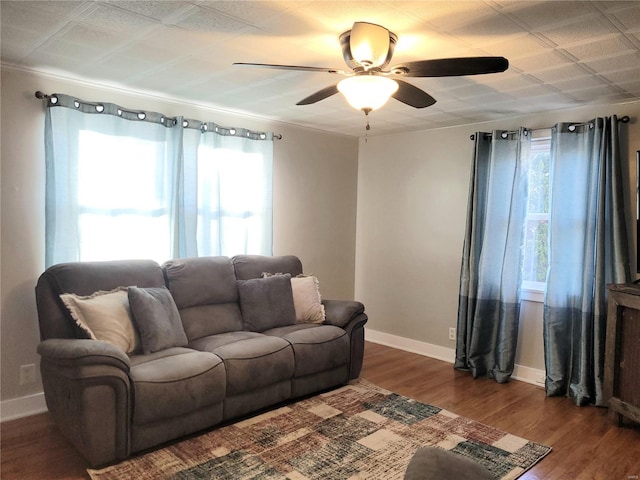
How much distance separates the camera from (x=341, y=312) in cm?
380

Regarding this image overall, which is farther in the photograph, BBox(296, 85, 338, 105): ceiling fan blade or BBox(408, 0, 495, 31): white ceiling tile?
BBox(296, 85, 338, 105): ceiling fan blade

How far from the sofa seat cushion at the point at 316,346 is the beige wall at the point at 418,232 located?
4.57ft

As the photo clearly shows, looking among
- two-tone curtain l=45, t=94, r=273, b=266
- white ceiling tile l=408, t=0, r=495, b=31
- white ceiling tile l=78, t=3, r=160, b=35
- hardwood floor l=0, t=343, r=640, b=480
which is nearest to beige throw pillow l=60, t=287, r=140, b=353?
two-tone curtain l=45, t=94, r=273, b=266

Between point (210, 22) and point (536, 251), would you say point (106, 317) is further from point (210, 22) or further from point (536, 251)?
point (536, 251)

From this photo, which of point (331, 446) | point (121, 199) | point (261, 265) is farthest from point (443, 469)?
point (121, 199)

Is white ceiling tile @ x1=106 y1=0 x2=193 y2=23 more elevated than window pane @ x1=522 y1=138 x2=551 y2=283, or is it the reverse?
white ceiling tile @ x1=106 y1=0 x2=193 y2=23

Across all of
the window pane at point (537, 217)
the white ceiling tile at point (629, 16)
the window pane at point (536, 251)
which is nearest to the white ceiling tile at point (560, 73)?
the white ceiling tile at point (629, 16)

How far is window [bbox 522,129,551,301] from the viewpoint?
13.1 ft

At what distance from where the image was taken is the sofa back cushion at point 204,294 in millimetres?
3416

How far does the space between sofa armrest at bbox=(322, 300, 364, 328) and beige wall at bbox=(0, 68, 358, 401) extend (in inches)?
39.5

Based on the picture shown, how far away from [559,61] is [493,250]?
1838 millimetres

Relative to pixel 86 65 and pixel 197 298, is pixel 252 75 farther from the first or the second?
pixel 197 298

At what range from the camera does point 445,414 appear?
10.7 ft

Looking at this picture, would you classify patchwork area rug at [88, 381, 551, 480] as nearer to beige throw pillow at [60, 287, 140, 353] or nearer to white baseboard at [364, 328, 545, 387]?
beige throw pillow at [60, 287, 140, 353]
